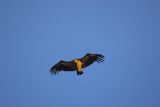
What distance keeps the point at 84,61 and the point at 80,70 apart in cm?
165

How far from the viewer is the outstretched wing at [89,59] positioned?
2236 centimetres

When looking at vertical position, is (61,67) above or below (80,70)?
above

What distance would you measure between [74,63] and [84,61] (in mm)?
902

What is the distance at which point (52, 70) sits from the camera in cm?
→ 2316

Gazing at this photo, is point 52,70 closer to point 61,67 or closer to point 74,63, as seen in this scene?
point 61,67

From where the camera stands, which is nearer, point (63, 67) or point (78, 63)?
point (78, 63)

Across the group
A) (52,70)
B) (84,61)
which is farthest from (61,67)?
(84,61)

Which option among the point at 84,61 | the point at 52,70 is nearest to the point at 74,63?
the point at 84,61

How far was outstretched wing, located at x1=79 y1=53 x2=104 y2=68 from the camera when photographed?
2236 centimetres

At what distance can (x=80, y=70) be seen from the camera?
824 inches

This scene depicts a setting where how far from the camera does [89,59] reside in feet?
74.2

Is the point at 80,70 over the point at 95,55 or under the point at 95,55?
under

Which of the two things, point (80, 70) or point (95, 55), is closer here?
point (80, 70)

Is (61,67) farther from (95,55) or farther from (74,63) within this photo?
(95,55)
